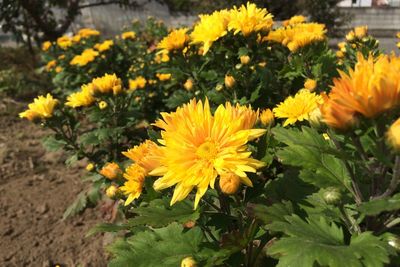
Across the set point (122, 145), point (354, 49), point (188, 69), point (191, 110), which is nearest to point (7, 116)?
point (122, 145)

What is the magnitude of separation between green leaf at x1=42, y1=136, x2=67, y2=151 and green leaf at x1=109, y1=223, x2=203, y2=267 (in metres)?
1.90

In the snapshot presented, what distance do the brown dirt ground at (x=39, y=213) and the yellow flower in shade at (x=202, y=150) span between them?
2.33 meters

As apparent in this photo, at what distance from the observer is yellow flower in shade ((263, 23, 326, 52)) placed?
2.56m

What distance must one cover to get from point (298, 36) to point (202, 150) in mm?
1553

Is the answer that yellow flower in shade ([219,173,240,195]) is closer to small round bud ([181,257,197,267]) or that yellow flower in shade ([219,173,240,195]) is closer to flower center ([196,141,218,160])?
flower center ([196,141,218,160])

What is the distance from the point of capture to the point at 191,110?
4.33 feet

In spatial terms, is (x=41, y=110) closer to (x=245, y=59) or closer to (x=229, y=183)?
(x=245, y=59)

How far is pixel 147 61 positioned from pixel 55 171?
181 cm

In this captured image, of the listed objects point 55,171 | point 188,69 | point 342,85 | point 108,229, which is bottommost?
point 55,171

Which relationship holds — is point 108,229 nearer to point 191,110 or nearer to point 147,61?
point 191,110

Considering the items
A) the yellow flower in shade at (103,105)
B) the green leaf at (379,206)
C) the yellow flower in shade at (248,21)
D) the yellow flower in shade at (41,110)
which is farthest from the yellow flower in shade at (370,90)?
the yellow flower in shade at (41,110)

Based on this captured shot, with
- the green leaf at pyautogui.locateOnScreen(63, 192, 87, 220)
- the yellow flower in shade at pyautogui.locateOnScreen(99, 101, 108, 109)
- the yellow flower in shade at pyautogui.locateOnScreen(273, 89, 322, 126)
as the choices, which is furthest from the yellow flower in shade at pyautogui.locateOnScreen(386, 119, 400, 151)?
the green leaf at pyautogui.locateOnScreen(63, 192, 87, 220)

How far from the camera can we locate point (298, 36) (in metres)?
2.58

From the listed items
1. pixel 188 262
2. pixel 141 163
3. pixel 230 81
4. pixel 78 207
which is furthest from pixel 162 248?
pixel 78 207
